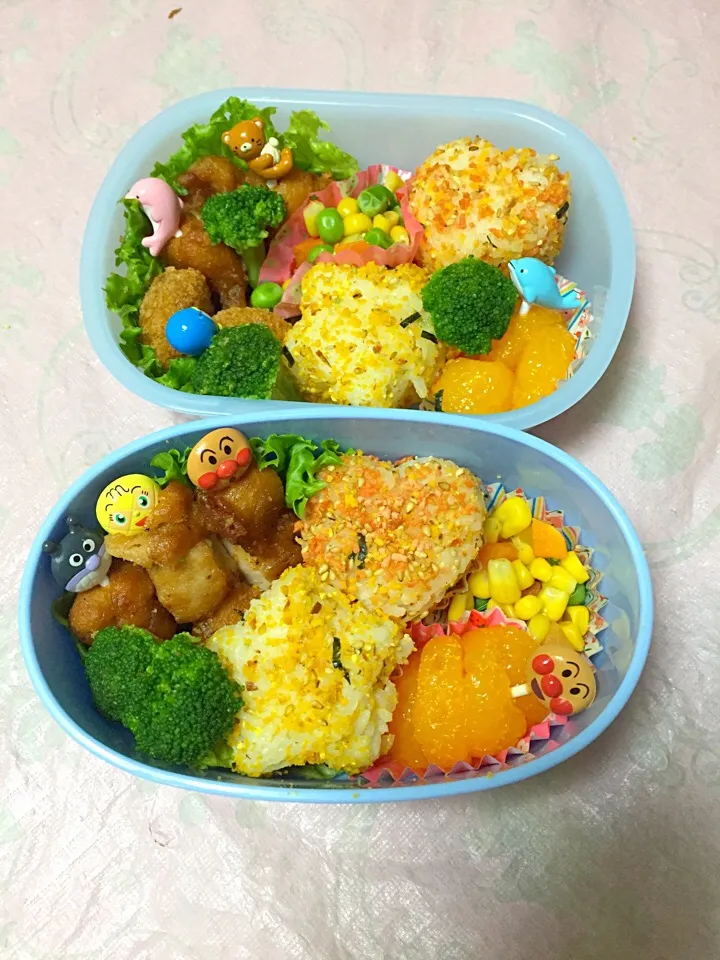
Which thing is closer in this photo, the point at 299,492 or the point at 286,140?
the point at 299,492

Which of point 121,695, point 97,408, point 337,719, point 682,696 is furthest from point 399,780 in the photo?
point 97,408

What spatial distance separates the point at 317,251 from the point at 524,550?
0.87 m

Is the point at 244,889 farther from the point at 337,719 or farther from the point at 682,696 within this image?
the point at 682,696

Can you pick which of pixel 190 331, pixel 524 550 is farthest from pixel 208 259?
pixel 524 550

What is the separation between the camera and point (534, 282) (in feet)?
5.36

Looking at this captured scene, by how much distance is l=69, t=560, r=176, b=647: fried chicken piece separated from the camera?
1413 millimetres

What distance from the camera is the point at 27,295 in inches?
80.3

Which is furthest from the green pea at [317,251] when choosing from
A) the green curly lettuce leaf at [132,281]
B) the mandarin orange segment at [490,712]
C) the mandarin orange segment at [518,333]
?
the mandarin orange segment at [490,712]

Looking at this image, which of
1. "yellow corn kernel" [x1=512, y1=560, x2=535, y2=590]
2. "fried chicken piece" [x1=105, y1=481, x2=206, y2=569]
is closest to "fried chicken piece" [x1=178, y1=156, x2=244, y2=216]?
"fried chicken piece" [x1=105, y1=481, x2=206, y2=569]

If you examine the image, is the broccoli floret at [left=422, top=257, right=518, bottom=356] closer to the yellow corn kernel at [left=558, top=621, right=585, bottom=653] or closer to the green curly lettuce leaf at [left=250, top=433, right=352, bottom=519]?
the green curly lettuce leaf at [left=250, top=433, right=352, bottom=519]

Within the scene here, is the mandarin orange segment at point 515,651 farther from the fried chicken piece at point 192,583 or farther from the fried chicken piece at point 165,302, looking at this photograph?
the fried chicken piece at point 165,302

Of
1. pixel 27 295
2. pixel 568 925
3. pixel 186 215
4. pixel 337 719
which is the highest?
pixel 186 215

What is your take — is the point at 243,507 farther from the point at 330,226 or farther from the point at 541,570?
the point at 330,226

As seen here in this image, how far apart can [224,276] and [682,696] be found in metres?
1.42
